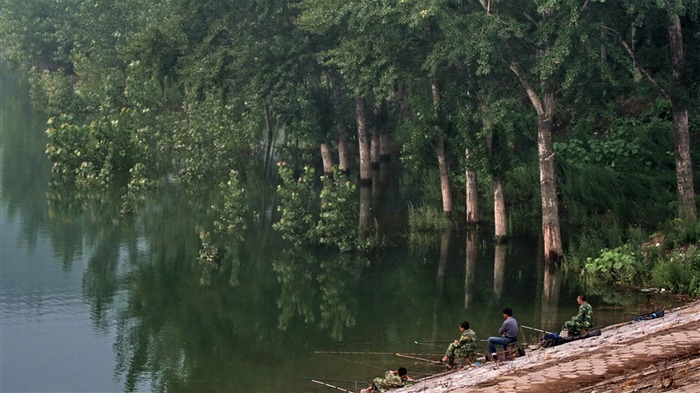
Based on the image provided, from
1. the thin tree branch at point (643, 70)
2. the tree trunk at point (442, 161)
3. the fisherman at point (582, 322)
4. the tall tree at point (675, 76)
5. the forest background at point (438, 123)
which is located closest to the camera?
the fisherman at point (582, 322)

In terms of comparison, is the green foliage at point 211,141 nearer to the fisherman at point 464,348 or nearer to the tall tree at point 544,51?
the tall tree at point 544,51

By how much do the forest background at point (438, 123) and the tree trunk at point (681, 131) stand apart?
0.06 m

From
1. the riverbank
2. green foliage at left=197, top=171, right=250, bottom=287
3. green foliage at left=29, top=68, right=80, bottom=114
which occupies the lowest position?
the riverbank

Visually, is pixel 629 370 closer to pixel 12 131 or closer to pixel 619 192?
pixel 619 192

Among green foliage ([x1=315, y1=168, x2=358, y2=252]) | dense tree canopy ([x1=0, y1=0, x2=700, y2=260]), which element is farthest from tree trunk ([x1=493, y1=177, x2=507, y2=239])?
green foliage ([x1=315, y1=168, x2=358, y2=252])

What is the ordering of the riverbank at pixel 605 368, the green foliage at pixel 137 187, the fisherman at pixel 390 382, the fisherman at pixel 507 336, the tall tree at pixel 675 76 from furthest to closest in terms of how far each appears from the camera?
the green foliage at pixel 137 187, the tall tree at pixel 675 76, the fisherman at pixel 507 336, the fisherman at pixel 390 382, the riverbank at pixel 605 368

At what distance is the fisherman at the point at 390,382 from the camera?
2047cm

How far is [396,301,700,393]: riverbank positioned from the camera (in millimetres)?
17562

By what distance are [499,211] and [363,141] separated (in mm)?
11871

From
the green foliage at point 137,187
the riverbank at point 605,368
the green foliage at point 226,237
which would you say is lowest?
the riverbank at point 605,368

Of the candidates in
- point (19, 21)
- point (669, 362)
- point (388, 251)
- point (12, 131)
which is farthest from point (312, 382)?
point (19, 21)

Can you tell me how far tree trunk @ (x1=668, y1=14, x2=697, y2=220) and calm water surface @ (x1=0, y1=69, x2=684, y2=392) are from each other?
4.02 m

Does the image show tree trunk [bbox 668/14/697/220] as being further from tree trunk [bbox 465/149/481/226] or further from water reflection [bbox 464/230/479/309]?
tree trunk [bbox 465/149/481/226]

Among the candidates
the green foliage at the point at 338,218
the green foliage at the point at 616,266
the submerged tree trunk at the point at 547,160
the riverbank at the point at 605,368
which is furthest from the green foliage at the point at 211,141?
the riverbank at the point at 605,368
